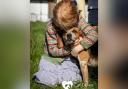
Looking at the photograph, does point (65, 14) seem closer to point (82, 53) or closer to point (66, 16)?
point (66, 16)

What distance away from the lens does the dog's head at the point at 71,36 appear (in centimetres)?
208

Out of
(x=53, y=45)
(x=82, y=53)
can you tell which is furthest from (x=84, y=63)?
(x=53, y=45)

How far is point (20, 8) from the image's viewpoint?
2027 millimetres

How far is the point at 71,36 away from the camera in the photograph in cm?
209

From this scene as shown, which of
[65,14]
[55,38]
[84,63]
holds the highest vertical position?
[65,14]

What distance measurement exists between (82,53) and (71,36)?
9 centimetres

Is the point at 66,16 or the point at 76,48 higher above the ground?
the point at 66,16

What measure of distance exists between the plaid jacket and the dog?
0.08ft

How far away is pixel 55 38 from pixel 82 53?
14 centimetres

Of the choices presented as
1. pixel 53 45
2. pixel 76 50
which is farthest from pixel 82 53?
pixel 53 45

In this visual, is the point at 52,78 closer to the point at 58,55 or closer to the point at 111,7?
the point at 58,55

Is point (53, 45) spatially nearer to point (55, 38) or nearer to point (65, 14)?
point (55, 38)

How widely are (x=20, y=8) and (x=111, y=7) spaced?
1.26 ft

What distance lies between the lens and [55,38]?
212cm
